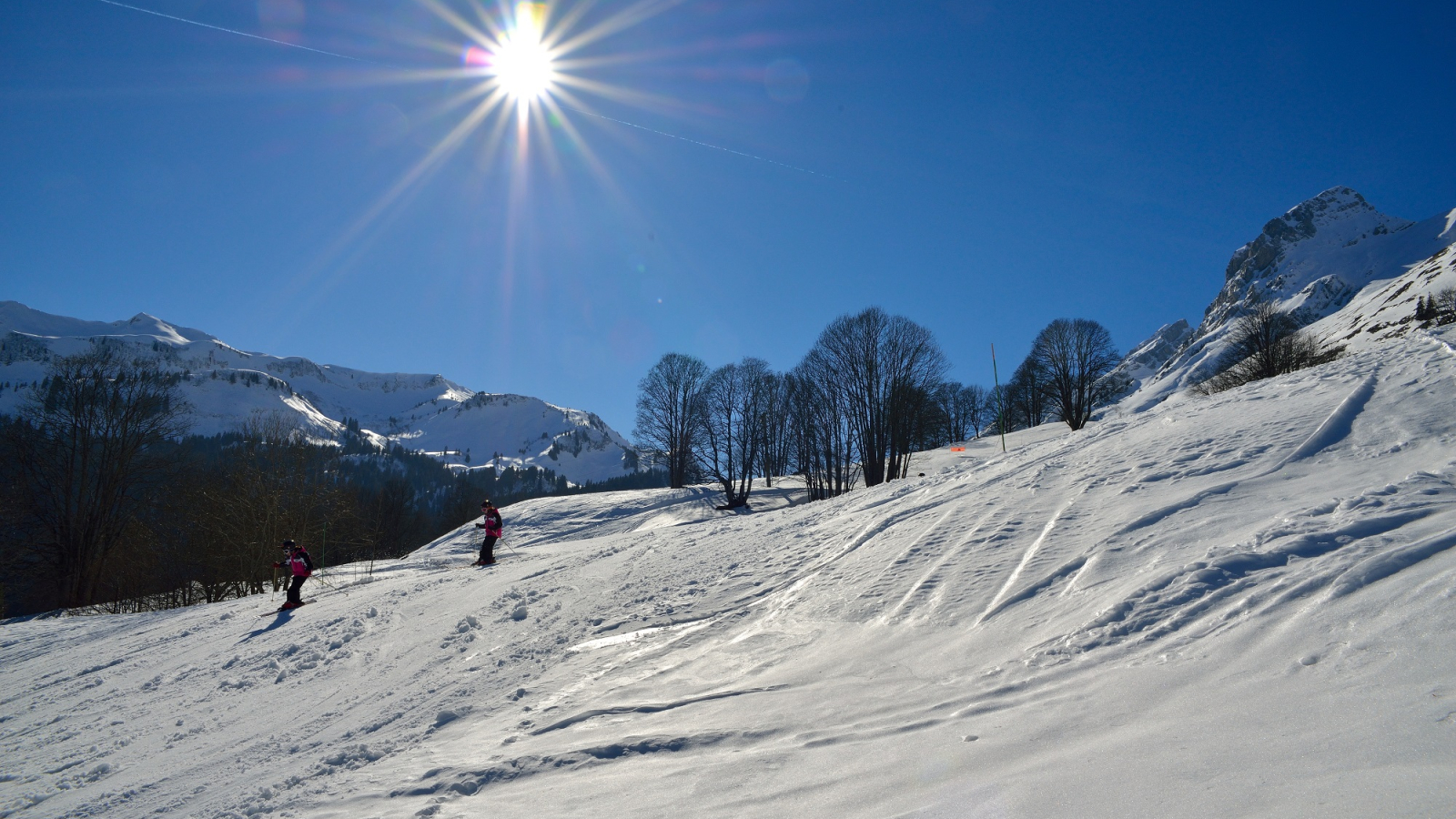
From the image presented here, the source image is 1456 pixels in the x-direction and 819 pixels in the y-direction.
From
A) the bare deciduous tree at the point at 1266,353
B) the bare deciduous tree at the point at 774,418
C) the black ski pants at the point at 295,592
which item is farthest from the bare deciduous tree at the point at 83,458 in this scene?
the bare deciduous tree at the point at 1266,353

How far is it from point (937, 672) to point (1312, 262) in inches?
4476

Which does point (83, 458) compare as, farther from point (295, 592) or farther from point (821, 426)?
point (821, 426)

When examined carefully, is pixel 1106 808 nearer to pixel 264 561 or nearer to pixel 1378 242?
pixel 264 561

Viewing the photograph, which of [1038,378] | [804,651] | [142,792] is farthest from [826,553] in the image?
[1038,378]

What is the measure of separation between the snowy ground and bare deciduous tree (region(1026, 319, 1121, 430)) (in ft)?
95.9

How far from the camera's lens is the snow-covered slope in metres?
61.1

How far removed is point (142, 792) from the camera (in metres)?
5.14

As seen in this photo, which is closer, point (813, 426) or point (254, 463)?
point (254, 463)

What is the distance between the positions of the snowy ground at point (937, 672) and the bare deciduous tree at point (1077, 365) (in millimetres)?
29245

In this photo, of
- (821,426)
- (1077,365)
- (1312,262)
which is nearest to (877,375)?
(821,426)

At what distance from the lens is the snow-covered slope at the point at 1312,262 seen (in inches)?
2406

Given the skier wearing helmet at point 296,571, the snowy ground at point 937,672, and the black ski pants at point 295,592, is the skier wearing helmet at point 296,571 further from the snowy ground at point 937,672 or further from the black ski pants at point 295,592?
the snowy ground at point 937,672

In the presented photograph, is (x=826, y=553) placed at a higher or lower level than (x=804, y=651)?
higher

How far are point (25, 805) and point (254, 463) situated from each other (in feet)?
75.2
